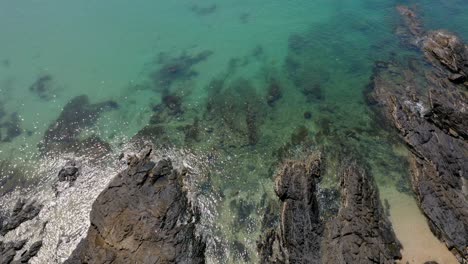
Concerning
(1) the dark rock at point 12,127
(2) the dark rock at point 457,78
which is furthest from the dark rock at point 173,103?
(2) the dark rock at point 457,78

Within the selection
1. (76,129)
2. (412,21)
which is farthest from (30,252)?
(412,21)

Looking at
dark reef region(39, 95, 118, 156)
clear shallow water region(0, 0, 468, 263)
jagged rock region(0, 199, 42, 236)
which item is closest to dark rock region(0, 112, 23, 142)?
clear shallow water region(0, 0, 468, 263)

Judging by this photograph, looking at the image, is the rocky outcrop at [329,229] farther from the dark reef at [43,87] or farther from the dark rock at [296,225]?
the dark reef at [43,87]

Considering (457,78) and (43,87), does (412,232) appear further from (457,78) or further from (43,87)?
(43,87)

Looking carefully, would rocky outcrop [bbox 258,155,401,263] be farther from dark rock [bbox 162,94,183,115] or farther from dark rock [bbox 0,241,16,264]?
dark rock [bbox 0,241,16,264]

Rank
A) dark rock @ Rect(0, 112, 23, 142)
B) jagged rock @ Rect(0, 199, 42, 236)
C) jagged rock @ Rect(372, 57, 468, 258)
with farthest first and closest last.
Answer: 1. dark rock @ Rect(0, 112, 23, 142)
2. jagged rock @ Rect(0, 199, 42, 236)
3. jagged rock @ Rect(372, 57, 468, 258)
